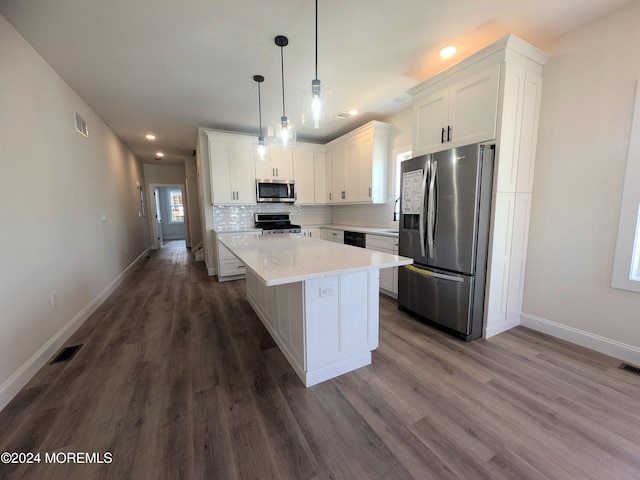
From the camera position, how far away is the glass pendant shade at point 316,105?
1837 mm

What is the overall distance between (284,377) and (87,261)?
2912 millimetres

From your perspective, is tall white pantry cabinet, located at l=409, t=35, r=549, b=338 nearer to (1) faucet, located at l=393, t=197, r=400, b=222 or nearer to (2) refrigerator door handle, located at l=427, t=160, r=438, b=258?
(2) refrigerator door handle, located at l=427, t=160, r=438, b=258

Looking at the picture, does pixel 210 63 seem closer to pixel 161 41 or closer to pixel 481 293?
pixel 161 41

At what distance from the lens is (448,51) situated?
240 cm

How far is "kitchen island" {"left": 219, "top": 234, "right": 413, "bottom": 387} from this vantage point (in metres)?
1.68

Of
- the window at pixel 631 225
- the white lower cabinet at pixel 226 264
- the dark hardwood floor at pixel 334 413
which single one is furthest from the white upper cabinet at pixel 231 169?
the window at pixel 631 225

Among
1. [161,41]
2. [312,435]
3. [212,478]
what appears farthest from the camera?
[161,41]

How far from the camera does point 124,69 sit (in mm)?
2607

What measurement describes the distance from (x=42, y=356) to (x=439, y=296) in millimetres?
3476

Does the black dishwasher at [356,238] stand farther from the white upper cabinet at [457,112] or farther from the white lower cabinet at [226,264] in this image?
the white lower cabinet at [226,264]

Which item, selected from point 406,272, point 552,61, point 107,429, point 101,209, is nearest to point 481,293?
point 406,272

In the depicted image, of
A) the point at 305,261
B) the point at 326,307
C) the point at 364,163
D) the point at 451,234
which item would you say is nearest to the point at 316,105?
the point at 305,261

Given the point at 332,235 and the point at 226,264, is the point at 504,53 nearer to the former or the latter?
the point at 332,235

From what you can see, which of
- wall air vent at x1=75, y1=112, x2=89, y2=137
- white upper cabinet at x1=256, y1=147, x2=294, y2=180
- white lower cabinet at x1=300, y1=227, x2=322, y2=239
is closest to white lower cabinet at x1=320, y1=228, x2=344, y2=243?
white lower cabinet at x1=300, y1=227, x2=322, y2=239
